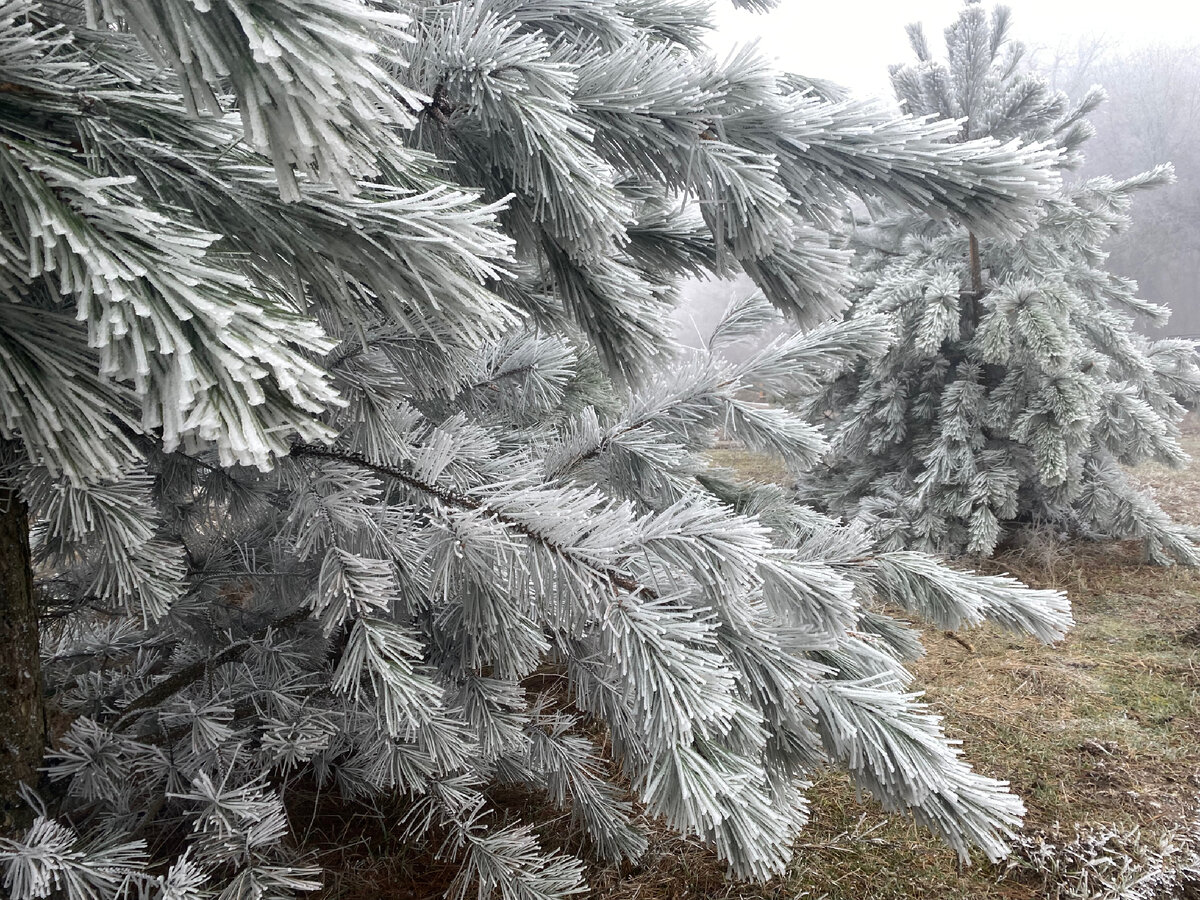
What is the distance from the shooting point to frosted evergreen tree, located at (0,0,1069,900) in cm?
53

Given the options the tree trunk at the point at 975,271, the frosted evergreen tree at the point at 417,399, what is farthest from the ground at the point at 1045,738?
the tree trunk at the point at 975,271

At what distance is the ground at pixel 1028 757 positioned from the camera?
1767 millimetres

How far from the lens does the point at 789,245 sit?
3.09ft

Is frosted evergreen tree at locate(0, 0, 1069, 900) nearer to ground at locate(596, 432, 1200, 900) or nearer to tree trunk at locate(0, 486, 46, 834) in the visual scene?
tree trunk at locate(0, 486, 46, 834)

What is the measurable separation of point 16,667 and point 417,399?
819 mm

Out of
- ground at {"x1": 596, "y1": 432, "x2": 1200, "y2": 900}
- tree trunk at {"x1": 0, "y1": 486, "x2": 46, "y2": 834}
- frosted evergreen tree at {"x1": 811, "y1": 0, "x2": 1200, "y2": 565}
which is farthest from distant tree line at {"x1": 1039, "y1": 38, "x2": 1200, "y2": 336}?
tree trunk at {"x1": 0, "y1": 486, "x2": 46, "y2": 834}

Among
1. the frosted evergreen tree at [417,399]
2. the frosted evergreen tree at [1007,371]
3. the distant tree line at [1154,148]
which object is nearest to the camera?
the frosted evergreen tree at [417,399]

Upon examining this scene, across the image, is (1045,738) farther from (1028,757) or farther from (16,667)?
(16,667)

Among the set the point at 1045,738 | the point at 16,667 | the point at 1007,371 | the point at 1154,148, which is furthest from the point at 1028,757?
the point at 1154,148

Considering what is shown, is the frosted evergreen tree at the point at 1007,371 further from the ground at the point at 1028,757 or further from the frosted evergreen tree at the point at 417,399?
the frosted evergreen tree at the point at 417,399

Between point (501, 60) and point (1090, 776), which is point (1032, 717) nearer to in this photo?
point (1090, 776)

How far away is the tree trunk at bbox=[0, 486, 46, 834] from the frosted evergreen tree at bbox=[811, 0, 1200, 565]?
3787 millimetres

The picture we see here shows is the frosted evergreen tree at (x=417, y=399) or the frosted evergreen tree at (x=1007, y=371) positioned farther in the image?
the frosted evergreen tree at (x=1007, y=371)

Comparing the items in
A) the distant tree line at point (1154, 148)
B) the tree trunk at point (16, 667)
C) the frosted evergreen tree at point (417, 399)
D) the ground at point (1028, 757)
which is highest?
the distant tree line at point (1154, 148)
